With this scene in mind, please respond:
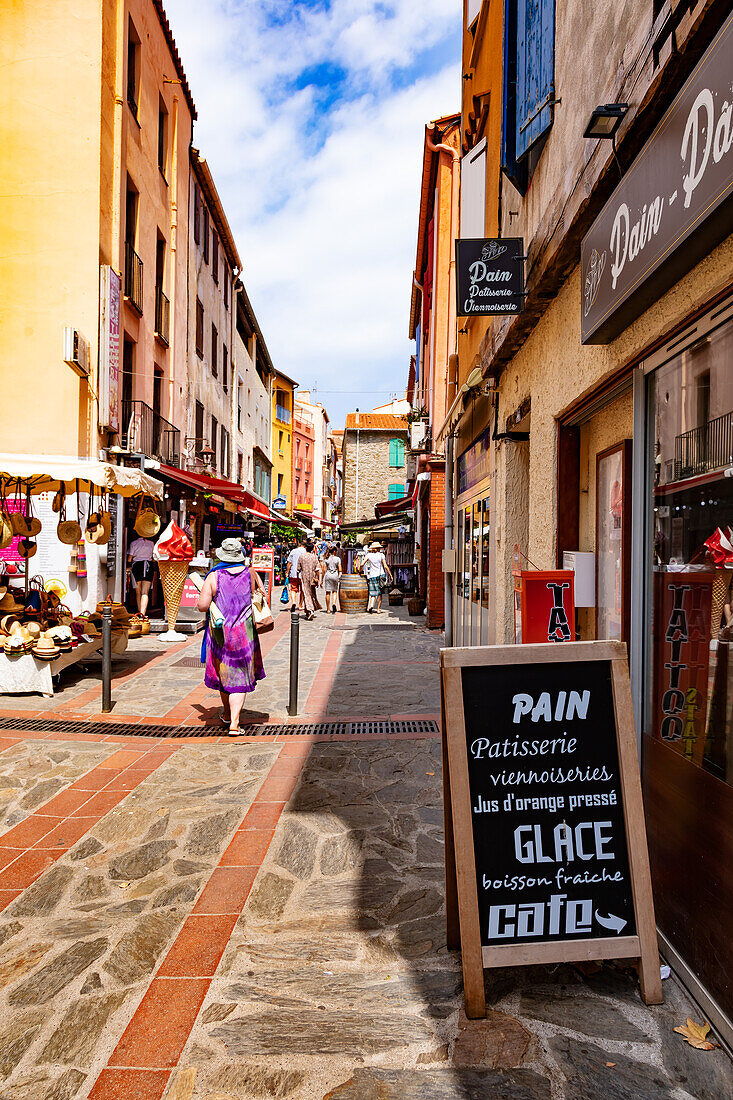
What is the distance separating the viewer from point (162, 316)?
17.5 m

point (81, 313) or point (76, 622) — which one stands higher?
point (81, 313)

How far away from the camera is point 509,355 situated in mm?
7074

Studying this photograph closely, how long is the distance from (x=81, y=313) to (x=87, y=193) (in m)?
2.11

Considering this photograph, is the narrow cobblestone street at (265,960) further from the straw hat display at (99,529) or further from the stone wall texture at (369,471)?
the stone wall texture at (369,471)

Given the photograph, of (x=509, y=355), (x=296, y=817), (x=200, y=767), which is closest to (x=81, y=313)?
(x=509, y=355)

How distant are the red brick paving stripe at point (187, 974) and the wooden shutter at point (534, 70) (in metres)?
5.16

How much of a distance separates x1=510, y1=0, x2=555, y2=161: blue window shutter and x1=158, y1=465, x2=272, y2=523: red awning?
9.48m

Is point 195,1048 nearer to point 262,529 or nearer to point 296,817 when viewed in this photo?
point 296,817

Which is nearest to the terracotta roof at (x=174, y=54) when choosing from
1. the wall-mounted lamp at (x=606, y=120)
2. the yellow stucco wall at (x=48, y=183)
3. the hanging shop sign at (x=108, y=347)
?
the yellow stucco wall at (x=48, y=183)

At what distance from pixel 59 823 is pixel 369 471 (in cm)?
4649

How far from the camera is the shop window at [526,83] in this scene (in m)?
5.15

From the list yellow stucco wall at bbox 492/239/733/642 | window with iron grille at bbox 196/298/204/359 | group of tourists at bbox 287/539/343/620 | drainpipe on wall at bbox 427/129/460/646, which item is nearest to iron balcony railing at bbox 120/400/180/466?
group of tourists at bbox 287/539/343/620

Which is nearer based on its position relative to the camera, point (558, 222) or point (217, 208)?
point (558, 222)

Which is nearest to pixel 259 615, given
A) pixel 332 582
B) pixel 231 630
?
pixel 231 630
